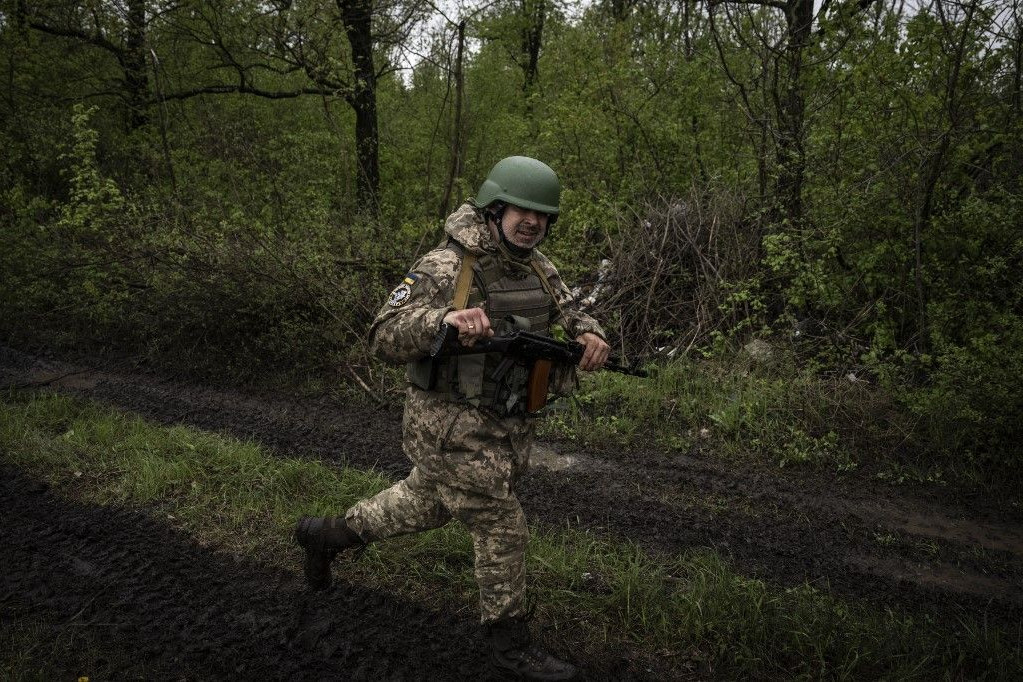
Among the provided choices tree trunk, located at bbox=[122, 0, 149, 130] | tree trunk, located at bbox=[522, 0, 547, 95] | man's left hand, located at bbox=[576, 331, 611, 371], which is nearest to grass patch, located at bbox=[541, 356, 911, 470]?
man's left hand, located at bbox=[576, 331, 611, 371]

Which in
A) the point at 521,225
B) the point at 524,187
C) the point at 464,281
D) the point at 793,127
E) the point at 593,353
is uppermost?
the point at 793,127

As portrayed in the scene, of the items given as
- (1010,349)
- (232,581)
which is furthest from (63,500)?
(1010,349)

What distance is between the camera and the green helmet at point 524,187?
297cm

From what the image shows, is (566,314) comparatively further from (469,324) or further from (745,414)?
(745,414)

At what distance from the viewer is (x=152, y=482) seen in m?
4.52

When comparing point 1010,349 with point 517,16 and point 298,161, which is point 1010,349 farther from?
point 517,16

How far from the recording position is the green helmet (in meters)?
2.97

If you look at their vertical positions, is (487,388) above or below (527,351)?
below

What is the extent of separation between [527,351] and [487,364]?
0.17m

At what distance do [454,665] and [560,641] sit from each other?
0.50 metres

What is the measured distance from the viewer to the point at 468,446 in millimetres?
2945

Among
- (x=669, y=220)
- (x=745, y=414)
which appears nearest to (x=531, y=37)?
(x=669, y=220)

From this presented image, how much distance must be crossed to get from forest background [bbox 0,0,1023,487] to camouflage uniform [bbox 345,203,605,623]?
2932mm

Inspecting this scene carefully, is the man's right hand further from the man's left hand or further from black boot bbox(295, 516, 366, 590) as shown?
black boot bbox(295, 516, 366, 590)
